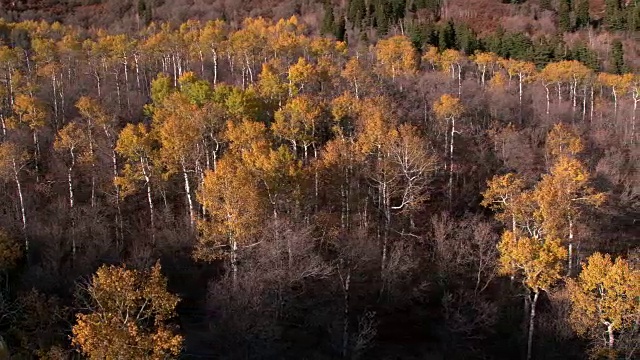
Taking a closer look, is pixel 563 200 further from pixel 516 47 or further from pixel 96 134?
pixel 516 47

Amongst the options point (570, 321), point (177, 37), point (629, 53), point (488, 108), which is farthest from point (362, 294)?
point (629, 53)

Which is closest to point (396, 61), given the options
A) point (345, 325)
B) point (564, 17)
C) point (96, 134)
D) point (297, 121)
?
point (297, 121)

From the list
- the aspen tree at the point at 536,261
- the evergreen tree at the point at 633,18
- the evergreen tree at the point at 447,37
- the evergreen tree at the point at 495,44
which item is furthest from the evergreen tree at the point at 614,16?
the aspen tree at the point at 536,261

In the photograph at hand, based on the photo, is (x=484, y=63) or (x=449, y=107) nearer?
(x=449, y=107)

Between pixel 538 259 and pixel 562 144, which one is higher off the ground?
pixel 562 144

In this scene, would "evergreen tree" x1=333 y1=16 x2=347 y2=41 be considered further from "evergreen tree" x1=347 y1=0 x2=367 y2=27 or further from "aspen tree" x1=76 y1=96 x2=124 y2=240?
"aspen tree" x1=76 y1=96 x2=124 y2=240

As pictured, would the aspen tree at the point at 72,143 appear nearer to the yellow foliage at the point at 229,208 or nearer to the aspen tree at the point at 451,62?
the yellow foliage at the point at 229,208
